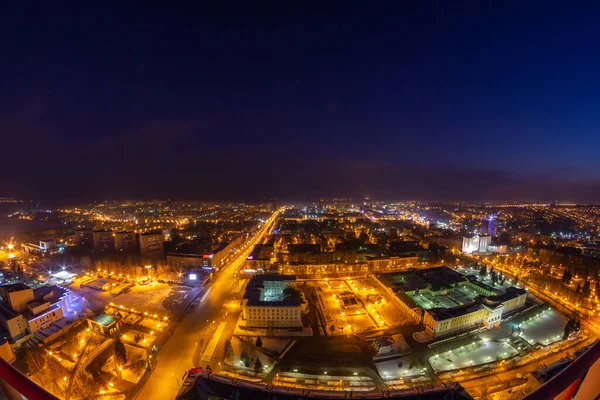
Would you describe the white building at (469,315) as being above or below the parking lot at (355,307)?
above

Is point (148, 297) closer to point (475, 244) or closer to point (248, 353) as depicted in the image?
point (248, 353)

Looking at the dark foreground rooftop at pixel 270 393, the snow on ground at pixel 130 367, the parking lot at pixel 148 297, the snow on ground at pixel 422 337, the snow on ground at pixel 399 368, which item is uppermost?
A: the dark foreground rooftop at pixel 270 393

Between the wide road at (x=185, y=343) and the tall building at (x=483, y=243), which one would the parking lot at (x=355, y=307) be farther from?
the tall building at (x=483, y=243)

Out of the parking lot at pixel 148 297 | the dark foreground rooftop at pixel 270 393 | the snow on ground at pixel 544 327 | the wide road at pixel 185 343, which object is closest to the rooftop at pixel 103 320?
the parking lot at pixel 148 297

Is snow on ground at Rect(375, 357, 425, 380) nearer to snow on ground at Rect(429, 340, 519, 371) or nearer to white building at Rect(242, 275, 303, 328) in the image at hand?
snow on ground at Rect(429, 340, 519, 371)

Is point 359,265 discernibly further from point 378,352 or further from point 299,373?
point 299,373

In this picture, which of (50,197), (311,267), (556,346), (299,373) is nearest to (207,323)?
(299,373)

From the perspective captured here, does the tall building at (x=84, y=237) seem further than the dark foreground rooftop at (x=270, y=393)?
Yes
